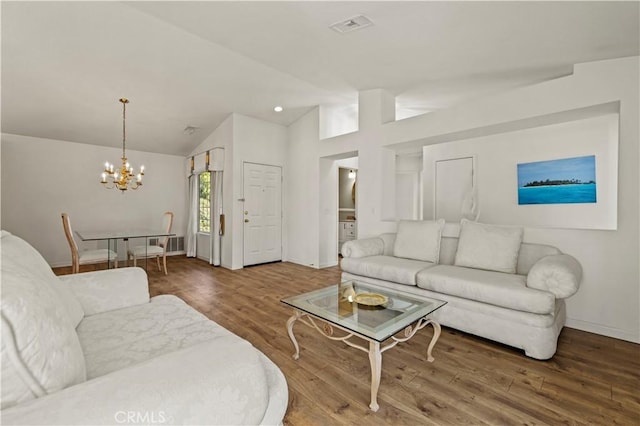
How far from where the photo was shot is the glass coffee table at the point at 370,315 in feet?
5.15

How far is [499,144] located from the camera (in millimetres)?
4844

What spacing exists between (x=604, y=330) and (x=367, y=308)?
7.40 feet

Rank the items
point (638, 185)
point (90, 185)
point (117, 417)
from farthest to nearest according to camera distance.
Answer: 1. point (90, 185)
2. point (638, 185)
3. point (117, 417)

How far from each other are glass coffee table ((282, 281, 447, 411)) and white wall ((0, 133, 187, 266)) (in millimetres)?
5566

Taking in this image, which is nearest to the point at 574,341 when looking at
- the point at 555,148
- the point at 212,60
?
the point at 555,148

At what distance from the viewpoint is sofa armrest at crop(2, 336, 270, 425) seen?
641 mm

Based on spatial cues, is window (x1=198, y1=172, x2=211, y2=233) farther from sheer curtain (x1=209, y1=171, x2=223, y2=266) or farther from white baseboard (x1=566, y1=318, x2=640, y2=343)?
white baseboard (x1=566, y1=318, x2=640, y2=343)

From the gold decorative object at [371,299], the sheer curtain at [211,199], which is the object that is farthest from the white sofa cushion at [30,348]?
the sheer curtain at [211,199]

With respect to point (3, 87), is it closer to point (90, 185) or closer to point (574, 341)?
point (90, 185)

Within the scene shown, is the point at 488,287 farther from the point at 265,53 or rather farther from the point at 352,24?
the point at 265,53

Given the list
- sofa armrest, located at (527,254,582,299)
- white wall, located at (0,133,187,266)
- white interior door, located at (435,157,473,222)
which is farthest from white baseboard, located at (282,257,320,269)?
sofa armrest, located at (527,254,582,299)

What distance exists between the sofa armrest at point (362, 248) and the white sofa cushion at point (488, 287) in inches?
33.2

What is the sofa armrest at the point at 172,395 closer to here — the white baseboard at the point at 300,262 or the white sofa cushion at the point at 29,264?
the white sofa cushion at the point at 29,264

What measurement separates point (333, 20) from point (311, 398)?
10.4 feet
